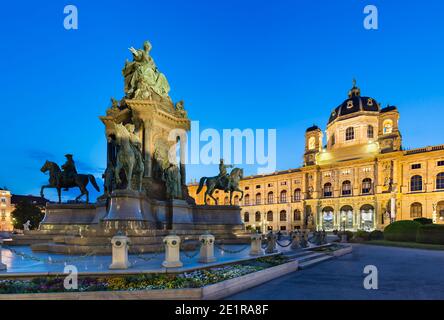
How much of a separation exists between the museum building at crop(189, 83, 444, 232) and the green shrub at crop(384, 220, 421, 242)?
26.3 meters

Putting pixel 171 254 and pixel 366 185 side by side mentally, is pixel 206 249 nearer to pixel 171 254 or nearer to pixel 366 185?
pixel 171 254

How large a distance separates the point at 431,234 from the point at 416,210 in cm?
3444

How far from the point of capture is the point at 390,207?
59.2 meters

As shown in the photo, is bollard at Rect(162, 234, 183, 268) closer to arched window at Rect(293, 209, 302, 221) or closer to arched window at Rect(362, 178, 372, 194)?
arched window at Rect(362, 178, 372, 194)

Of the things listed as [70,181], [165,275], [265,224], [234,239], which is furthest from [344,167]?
[165,275]

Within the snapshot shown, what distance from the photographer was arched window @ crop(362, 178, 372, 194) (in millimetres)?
65250

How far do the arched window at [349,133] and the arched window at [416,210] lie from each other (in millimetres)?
21269

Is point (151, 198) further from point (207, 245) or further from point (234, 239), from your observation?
point (207, 245)

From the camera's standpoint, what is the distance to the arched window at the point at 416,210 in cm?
5781

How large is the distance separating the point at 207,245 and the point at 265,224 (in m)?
78.8

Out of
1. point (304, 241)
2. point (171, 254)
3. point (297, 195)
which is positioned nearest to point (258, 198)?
point (297, 195)

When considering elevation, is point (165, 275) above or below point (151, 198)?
below

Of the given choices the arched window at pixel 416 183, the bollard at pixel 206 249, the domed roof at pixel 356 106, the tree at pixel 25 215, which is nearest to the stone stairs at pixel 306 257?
Result: the bollard at pixel 206 249
